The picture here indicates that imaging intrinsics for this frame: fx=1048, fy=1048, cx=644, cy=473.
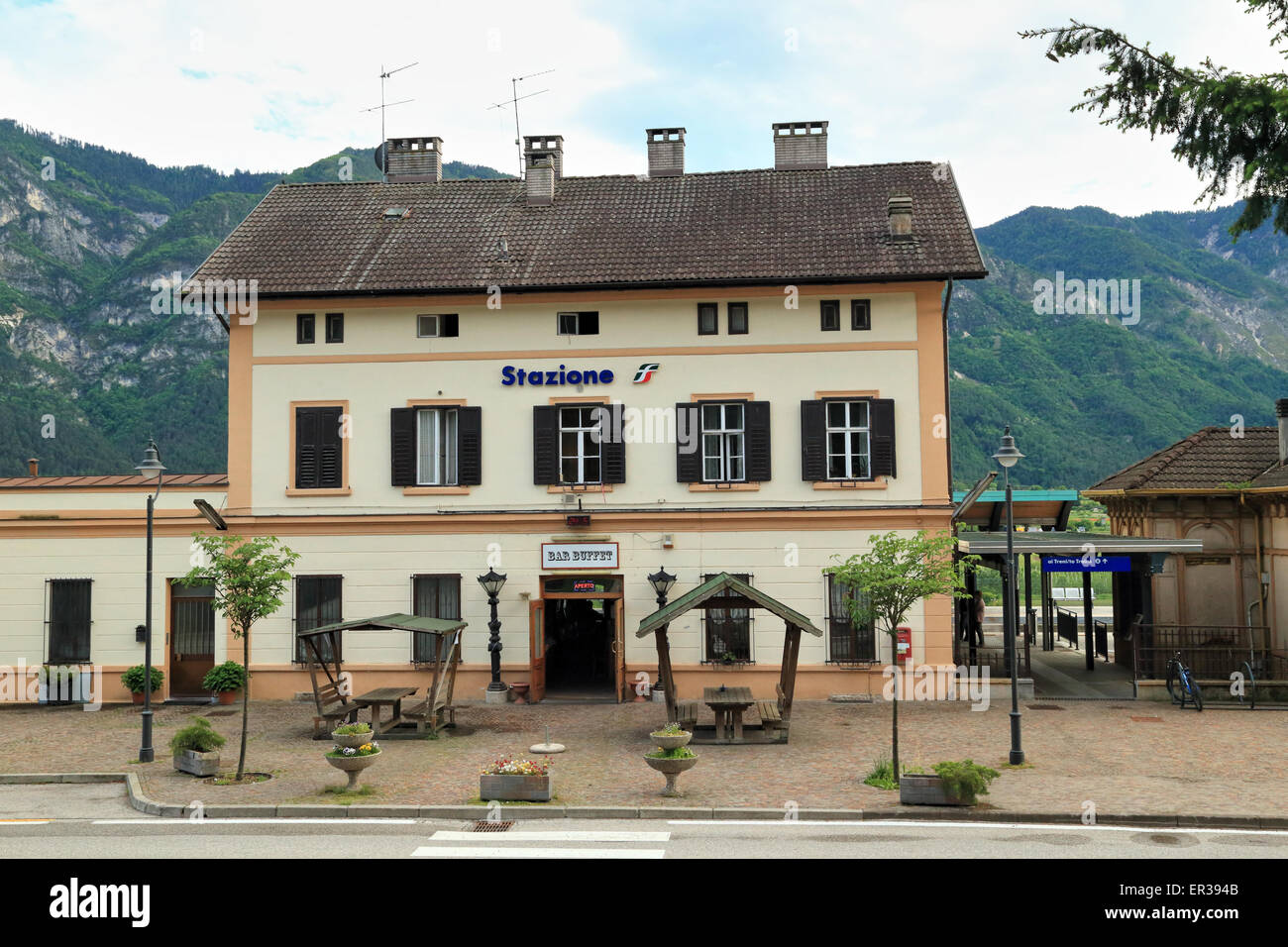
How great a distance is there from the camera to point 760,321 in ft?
72.8

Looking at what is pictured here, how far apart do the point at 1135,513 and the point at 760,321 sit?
10.1 meters

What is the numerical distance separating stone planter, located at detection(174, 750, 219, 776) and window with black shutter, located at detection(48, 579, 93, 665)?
29.9 feet

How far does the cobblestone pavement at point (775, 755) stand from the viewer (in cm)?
1330

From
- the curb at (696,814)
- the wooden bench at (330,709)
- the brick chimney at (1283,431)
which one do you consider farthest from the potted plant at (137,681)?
the brick chimney at (1283,431)

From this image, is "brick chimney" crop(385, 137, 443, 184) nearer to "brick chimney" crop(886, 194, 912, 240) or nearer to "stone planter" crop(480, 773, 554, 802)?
"brick chimney" crop(886, 194, 912, 240)

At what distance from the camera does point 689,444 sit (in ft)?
72.7

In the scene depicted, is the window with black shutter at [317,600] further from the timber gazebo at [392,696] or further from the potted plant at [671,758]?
the potted plant at [671,758]

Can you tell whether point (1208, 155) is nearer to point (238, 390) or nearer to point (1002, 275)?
point (238, 390)

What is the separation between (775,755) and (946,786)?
403cm

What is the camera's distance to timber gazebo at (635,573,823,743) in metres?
17.1

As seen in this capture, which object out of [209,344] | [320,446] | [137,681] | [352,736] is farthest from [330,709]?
[209,344]

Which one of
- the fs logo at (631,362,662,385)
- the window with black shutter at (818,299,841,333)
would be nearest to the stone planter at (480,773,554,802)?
the fs logo at (631,362,662,385)

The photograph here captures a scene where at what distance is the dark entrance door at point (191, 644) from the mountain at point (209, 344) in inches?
1726
